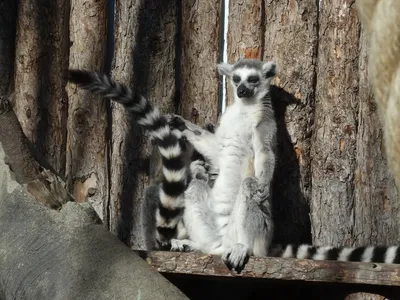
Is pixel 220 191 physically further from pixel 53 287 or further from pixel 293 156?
pixel 53 287

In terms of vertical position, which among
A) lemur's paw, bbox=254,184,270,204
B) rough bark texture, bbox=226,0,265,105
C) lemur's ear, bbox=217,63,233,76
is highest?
rough bark texture, bbox=226,0,265,105

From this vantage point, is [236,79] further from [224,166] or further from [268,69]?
[224,166]

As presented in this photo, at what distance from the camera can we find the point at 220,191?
5227 mm

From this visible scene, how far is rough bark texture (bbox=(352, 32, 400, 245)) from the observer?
4695 millimetres

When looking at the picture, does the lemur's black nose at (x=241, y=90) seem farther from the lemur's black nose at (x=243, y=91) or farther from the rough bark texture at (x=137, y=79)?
the rough bark texture at (x=137, y=79)

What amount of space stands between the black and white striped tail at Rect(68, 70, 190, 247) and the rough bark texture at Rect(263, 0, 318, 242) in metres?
0.78

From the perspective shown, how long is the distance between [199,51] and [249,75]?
43cm

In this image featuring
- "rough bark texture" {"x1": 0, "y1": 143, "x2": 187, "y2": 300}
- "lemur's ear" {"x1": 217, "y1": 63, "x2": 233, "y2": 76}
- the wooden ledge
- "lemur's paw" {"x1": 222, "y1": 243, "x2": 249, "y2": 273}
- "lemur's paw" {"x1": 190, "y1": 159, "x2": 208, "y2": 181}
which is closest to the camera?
"rough bark texture" {"x1": 0, "y1": 143, "x2": 187, "y2": 300}

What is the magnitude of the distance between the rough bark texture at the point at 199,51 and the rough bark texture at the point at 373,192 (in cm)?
114

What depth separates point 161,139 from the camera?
16.1ft

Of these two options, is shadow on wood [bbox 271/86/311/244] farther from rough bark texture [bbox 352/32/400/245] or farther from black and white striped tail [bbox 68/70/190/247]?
black and white striped tail [bbox 68/70/190/247]

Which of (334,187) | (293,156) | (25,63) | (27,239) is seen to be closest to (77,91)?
(25,63)

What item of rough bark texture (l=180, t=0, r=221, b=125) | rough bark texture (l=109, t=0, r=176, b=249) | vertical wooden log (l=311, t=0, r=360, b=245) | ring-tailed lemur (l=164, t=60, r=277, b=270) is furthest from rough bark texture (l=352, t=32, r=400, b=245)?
rough bark texture (l=109, t=0, r=176, b=249)

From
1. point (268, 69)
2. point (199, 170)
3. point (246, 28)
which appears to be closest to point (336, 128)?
point (268, 69)
